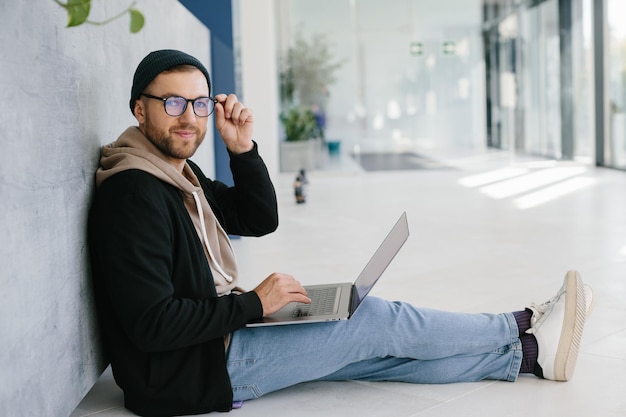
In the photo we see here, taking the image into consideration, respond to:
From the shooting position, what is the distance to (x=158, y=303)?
2291 mm

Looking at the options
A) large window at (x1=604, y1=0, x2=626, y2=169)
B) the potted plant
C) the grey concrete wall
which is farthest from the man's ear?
the potted plant

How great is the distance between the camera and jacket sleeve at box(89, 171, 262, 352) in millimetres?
2283

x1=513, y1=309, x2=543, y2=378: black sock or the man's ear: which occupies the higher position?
the man's ear

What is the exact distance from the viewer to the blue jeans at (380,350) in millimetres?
2574

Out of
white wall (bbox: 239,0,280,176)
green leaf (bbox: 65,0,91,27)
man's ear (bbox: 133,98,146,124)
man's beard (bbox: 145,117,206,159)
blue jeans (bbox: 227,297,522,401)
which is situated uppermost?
white wall (bbox: 239,0,280,176)

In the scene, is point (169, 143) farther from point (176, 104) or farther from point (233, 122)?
point (233, 122)

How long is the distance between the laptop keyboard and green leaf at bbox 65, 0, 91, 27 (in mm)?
1200

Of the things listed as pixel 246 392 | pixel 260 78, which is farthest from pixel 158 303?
pixel 260 78

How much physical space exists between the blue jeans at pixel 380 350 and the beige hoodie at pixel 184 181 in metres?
0.23

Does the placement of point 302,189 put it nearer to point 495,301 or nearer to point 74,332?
point 495,301

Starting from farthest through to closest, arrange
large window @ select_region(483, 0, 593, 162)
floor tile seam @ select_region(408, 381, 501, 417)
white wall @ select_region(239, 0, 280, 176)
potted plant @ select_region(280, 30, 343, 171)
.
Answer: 1. potted plant @ select_region(280, 30, 343, 171)
2. large window @ select_region(483, 0, 593, 162)
3. white wall @ select_region(239, 0, 280, 176)
4. floor tile seam @ select_region(408, 381, 501, 417)

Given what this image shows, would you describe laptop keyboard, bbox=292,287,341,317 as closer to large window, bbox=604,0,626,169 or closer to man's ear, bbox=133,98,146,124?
man's ear, bbox=133,98,146,124

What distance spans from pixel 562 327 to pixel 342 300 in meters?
0.68

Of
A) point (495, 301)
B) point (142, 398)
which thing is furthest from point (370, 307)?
point (495, 301)
